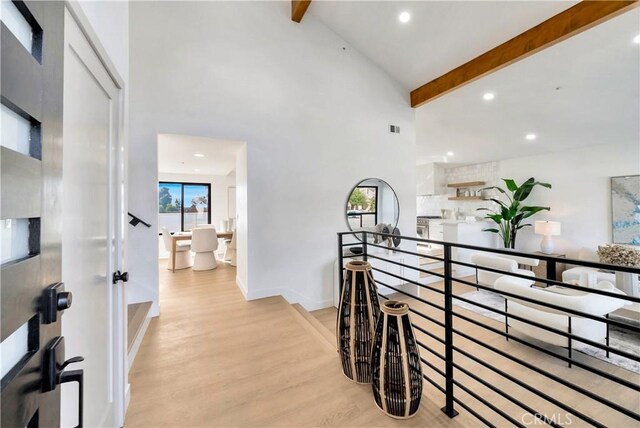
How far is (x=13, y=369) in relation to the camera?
0.46m

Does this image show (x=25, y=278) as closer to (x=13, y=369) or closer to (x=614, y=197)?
(x=13, y=369)

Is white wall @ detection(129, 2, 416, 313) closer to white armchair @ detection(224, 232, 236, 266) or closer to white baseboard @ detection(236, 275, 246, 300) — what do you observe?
white baseboard @ detection(236, 275, 246, 300)

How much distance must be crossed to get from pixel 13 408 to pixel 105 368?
100 cm

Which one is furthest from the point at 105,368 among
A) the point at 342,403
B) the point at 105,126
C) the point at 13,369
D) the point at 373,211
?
the point at 373,211

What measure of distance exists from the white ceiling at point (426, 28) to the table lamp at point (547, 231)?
3611 mm

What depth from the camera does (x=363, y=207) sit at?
3.97 m

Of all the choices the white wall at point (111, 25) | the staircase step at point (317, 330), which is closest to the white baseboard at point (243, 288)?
the staircase step at point (317, 330)

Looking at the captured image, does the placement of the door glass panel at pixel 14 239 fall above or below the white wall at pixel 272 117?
below

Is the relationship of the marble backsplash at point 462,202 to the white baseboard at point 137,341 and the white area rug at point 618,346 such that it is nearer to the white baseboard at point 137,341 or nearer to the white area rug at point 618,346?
the white area rug at point 618,346

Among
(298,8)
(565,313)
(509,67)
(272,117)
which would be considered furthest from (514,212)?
(298,8)

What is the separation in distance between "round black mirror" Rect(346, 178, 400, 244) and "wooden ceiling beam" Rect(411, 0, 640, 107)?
66.9 inches

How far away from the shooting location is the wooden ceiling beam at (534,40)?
2243mm

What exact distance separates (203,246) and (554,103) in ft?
19.9

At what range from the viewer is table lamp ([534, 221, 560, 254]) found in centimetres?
477
